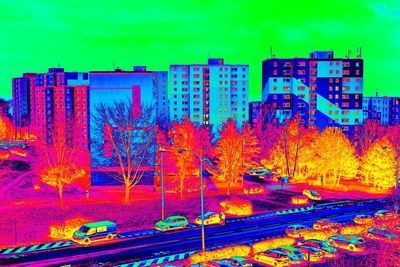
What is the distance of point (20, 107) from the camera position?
146 m

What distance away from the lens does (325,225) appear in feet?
119

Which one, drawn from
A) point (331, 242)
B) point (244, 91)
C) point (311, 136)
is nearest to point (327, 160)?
point (311, 136)

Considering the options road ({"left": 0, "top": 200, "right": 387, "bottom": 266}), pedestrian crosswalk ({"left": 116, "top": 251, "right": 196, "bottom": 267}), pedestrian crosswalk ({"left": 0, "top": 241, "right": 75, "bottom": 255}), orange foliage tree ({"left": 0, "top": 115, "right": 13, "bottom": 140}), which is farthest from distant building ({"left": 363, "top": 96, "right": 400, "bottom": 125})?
pedestrian crosswalk ({"left": 0, "top": 241, "right": 75, "bottom": 255})

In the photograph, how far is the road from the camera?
28.4m

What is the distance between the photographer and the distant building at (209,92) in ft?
350

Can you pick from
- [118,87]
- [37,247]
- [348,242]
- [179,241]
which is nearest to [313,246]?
[348,242]

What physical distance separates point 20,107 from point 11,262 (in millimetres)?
128099

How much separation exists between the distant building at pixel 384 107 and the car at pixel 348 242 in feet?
456

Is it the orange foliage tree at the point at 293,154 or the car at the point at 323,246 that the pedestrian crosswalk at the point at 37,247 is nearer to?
the car at the point at 323,246

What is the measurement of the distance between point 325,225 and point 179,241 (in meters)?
12.1

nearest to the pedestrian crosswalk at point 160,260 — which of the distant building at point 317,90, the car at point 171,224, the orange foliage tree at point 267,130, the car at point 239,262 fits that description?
the car at point 239,262

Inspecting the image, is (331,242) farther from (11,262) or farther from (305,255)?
(11,262)

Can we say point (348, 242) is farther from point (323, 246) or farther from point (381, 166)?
point (381, 166)

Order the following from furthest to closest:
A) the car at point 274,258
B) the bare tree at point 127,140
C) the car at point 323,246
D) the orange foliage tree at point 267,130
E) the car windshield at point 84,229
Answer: the orange foliage tree at point 267,130 < the bare tree at point 127,140 < the car windshield at point 84,229 < the car at point 323,246 < the car at point 274,258
